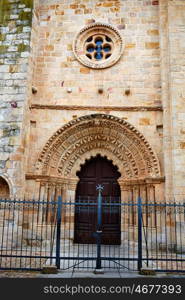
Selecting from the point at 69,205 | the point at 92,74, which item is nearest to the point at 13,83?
the point at 92,74

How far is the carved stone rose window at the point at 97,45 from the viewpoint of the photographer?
8711 mm

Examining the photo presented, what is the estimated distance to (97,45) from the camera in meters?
9.03

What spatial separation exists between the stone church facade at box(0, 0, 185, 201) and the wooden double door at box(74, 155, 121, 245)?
0.33 m

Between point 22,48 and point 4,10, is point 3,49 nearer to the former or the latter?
point 22,48

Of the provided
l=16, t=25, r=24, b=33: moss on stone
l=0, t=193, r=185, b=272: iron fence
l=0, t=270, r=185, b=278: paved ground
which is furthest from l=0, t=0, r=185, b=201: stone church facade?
l=0, t=270, r=185, b=278: paved ground

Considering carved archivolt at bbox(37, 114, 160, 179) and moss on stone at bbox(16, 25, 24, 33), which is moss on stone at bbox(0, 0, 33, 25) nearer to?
moss on stone at bbox(16, 25, 24, 33)

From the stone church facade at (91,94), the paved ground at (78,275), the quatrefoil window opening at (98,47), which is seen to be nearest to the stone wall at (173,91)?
the stone church facade at (91,94)

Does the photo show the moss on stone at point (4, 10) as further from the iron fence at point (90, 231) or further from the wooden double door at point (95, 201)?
the iron fence at point (90, 231)

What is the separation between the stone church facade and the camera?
7.64 meters

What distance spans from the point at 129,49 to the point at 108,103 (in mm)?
2017

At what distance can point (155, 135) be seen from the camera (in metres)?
7.92

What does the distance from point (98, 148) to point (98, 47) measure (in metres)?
3.47

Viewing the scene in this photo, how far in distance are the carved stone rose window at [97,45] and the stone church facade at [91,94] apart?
0.03 meters

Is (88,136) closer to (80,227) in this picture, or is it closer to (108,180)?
(108,180)
